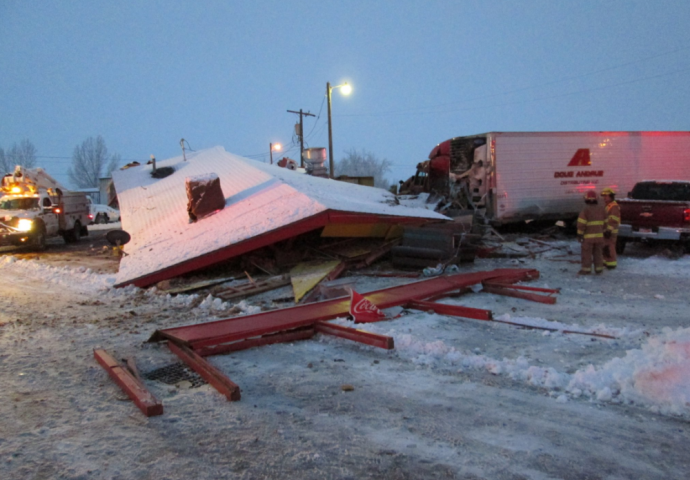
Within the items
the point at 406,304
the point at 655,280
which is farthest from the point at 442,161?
the point at 406,304

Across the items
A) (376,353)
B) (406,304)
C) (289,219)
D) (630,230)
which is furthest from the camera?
(630,230)

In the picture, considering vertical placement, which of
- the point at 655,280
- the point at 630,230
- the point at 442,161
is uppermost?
the point at 442,161

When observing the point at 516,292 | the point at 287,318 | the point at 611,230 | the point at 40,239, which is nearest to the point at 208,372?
the point at 287,318

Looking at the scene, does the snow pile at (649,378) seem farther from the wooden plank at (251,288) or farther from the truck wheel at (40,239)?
the truck wheel at (40,239)

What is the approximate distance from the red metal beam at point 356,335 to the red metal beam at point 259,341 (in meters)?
0.18

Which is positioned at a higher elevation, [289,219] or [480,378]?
[289,219]

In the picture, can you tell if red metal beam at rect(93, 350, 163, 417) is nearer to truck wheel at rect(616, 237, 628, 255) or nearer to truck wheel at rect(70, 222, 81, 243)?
truck wheel at rect(616, 237, 628, 255)

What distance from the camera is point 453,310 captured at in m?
7.12

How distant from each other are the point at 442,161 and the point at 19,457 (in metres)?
19.4

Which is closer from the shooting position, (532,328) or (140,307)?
(532,328)

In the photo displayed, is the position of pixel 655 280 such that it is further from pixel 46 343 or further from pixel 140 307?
pixel 46 343

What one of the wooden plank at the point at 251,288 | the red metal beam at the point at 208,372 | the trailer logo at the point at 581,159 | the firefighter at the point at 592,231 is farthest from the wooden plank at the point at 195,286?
the trailer logo at the point at 581,159

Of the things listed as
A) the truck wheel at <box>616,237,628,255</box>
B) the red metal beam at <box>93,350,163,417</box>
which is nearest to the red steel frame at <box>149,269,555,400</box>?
the red metal beam at <box>93,350,163,417</box>

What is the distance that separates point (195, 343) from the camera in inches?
222
